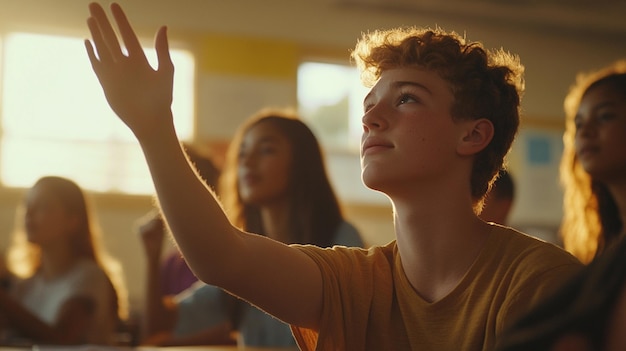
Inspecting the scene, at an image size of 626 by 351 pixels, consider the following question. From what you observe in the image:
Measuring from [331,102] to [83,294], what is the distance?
3.22 meters

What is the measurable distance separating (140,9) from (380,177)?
427 cm

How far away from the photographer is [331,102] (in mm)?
5695

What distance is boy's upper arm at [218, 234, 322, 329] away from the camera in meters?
1.14

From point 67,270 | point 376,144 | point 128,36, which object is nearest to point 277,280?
point 376,144

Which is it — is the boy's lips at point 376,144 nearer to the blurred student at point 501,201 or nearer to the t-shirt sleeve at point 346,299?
the t-shirt sleeve at point 346,299

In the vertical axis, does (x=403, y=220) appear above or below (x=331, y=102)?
below

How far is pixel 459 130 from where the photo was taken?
129 cm

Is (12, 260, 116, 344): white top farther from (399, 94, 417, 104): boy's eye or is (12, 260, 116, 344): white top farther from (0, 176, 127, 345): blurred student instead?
(399, 94, 417, 104): boy's eye

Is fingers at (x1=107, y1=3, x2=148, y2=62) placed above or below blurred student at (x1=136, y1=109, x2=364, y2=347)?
above

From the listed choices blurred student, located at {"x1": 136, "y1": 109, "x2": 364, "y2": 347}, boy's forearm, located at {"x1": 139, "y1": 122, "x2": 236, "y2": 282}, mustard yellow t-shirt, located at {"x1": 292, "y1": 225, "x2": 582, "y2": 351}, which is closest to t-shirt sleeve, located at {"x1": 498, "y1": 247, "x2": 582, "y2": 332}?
mustard yellow t-shirt, located at {"x1": 292, "y1": 225, "x2": 582, "y2": 351}

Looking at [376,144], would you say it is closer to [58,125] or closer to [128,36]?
[128,36]

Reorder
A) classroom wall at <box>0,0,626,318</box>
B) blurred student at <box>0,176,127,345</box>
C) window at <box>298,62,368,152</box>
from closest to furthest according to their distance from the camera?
blurred student at <box>0,176,127,345</box> → classroom wall at <box>0,0,626,318</box> → window at <box>298,62,368,152</box>

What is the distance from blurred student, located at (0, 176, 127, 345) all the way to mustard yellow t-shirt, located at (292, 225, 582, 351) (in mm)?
1578

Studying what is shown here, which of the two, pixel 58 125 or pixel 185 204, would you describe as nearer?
pixel 185 204
